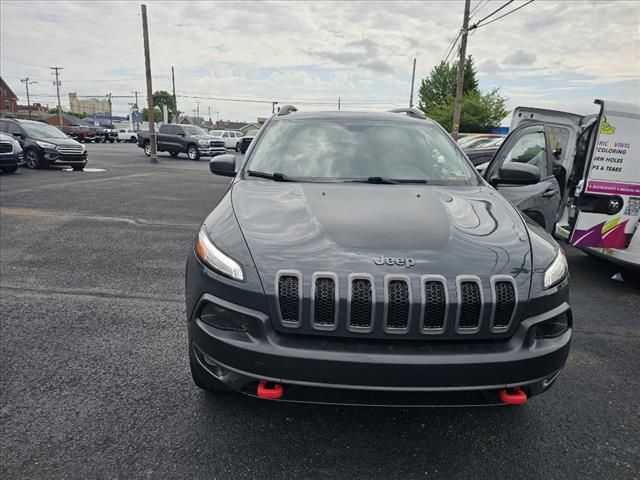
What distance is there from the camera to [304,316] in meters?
1.90

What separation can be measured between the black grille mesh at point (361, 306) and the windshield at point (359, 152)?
1294 mm

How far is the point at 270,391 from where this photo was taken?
196 cm

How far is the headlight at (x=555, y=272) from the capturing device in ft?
6.87

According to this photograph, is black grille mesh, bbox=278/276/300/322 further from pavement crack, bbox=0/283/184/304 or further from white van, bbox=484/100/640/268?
pavement crack, bbox=0/283/184/304

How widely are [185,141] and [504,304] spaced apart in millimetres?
25194

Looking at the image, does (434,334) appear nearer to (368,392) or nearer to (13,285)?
(368,392)

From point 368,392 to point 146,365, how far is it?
68.6 inches

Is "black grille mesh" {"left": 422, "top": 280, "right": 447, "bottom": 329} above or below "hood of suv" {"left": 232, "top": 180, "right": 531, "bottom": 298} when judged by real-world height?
below

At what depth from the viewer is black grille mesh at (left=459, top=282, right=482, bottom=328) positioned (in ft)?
6.27

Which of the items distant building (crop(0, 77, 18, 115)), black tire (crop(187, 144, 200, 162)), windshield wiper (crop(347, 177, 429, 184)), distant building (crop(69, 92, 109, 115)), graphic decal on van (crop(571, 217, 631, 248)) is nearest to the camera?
windshield wiper (crop(347, 177, 429, 184))

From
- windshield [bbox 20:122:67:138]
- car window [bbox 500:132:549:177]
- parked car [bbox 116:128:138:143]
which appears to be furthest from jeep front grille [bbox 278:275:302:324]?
parked car [bbox 116:128:138:143]

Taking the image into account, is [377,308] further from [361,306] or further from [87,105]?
[87,105]

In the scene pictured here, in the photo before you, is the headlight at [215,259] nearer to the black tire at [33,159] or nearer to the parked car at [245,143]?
the parked car at [245,143]

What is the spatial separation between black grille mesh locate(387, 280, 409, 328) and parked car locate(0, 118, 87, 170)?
16.2 m
